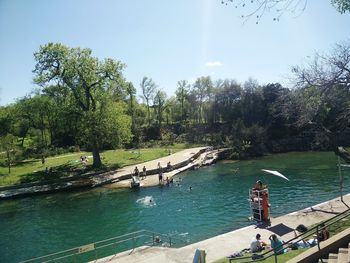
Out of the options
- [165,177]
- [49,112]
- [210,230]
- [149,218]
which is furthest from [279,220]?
[49,112]

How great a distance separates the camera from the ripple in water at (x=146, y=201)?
118ft

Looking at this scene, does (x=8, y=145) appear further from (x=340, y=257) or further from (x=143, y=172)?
(x=340, y=257)

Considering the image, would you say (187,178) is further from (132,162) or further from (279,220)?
(279,220)

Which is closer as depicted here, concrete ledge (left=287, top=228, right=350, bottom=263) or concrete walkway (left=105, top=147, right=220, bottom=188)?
concrete ledge (left=287, top=228, right=350, bottom=263)

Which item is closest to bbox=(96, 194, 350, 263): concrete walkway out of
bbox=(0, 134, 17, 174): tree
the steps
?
the steps

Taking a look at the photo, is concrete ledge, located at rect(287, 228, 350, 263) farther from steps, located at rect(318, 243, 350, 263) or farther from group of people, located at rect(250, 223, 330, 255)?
group of people, located at rect(250, 223, 330, 255)

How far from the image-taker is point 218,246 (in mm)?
19781

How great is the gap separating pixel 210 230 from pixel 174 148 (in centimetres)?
5177

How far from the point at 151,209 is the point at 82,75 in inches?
1070

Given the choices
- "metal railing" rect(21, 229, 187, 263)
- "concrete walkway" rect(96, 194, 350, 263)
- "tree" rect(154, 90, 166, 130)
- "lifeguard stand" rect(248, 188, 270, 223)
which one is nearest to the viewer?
"concrete walkway" rect(96, 194, 350, 263)

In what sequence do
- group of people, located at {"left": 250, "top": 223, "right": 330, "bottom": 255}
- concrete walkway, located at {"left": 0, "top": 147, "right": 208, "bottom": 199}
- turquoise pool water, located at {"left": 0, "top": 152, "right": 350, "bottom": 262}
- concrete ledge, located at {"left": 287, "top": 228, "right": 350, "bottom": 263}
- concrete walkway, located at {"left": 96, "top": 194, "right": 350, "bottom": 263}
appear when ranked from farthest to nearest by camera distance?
1. concrete walkway, located at {"left": 0, "top": 147, "right": 208, "bottom": 199}
2. turquoise pool water, located at {"left": 0, "top": 152, "right": 350, "bottom": 262}
3. concrete walkway, located at {"left": 96, "top": 194, "right": 350, "bottom": 263}
4. group of people, located at {"left": 250, "top": 223, "right": 330, "bottom": 255}
5. concrete ledge, located at {"left": 287, "top": 228, "right": 350, "bottom": 263}

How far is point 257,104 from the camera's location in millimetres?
88375

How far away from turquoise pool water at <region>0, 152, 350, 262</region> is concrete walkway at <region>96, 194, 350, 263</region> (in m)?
4.00

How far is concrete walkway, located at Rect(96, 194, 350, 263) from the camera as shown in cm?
1827
